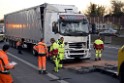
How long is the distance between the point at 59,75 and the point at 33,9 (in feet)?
35.2

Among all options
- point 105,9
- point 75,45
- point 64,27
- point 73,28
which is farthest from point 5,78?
point 105,9

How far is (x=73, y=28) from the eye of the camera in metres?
20.7

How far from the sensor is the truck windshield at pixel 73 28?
66.9 feet

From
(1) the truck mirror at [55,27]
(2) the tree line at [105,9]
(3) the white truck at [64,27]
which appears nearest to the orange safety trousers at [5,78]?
(3) the white truck at [64,27]

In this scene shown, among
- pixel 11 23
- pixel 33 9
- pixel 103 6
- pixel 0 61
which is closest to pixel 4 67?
pixel 0 61

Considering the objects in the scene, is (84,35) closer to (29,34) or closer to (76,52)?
(76,52)

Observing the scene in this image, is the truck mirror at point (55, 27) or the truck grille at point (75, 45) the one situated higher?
the truck mirror at point (55, 27)

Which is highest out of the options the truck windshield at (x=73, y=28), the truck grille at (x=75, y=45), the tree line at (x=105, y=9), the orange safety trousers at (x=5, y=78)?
the tree line at (x=105, y=9)

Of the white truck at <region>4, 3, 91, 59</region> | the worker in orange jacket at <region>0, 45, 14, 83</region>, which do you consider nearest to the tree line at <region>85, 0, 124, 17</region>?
the white truck at <region>4, 3, 91, 59</region>

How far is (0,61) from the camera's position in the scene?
8875mm

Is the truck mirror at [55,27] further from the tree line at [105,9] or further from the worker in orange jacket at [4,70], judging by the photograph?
the tree line at [105,9]

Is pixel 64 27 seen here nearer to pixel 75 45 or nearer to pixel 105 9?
pixel 75 45

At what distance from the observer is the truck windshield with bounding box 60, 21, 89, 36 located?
20391mm

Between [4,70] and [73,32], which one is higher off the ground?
[73,32]
